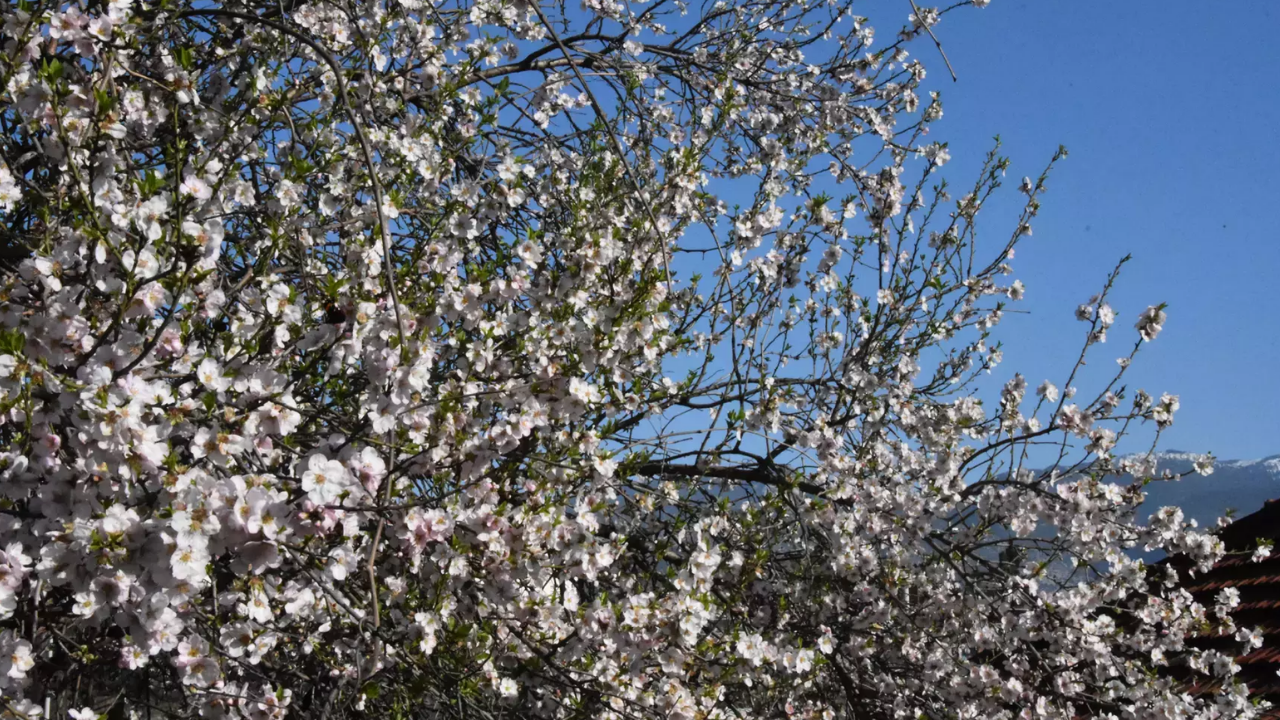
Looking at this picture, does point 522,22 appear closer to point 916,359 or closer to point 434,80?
point 434,80

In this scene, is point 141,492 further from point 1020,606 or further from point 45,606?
point 1020,606

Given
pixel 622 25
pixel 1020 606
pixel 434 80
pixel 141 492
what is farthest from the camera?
pixel 622 25

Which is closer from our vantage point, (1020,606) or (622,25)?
(1020,606)

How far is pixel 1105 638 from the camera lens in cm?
460

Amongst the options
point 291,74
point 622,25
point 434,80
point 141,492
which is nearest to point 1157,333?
point 622,25

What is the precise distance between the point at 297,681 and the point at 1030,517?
3.32 meters

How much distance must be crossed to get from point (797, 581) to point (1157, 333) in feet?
7.34

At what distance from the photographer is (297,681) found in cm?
323

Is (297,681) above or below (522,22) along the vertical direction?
below

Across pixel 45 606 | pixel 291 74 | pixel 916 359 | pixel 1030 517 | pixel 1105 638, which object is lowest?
pixel 45 606

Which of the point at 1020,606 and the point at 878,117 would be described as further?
the point at 878,117

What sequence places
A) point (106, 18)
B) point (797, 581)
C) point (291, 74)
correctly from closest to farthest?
point (106, 18) → point (291, 74) → point (797, 581)

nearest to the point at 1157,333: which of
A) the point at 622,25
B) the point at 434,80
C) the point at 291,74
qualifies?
the point at 622,25

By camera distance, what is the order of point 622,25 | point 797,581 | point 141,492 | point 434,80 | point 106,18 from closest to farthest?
point 141,492
point 106,18
point 434,80
point 797,581
point 622,25
